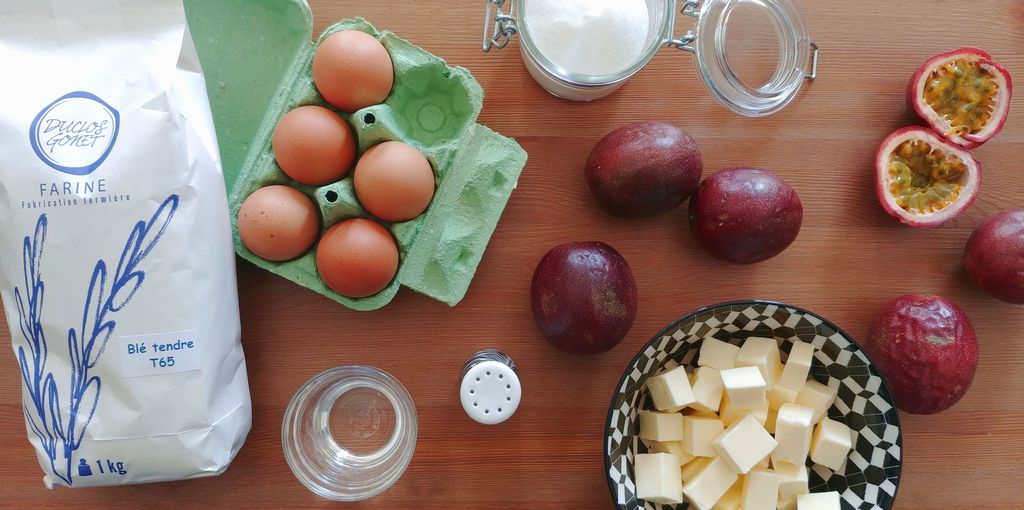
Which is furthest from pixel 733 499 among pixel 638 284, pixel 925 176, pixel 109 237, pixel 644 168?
pixel 109 237

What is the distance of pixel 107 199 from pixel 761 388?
2.48ft

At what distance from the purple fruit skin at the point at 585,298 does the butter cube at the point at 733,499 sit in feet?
0.73

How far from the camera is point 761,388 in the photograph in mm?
681

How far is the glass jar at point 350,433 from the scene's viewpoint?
2.46 feet

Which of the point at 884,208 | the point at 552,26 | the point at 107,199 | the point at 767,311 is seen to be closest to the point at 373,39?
the point at 552,26

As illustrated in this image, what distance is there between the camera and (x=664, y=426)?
2.34 ft

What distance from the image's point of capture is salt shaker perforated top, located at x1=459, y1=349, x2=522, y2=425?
0.72 m

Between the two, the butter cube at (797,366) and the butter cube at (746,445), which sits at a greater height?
the butter cube at (797,366)

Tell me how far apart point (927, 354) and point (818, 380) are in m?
0.13

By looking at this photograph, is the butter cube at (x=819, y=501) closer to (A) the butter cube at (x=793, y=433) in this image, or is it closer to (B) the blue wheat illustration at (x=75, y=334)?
(A) the butter cube at (x=793, y=433)

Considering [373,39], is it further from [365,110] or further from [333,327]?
[333,327]

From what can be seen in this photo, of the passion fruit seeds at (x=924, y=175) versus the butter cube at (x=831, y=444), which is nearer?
the butter cube at (x=831, y=444)

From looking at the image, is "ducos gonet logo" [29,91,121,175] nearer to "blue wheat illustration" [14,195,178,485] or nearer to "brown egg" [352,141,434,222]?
"blue wheat illustration" [14,195,178,485]

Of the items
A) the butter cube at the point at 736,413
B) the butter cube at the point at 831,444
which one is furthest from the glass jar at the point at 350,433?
the butter cube at the point at 831,444
